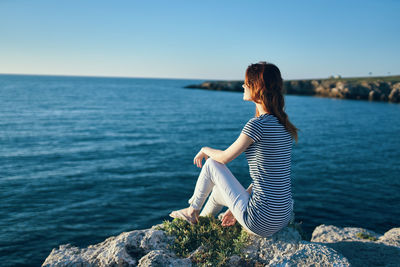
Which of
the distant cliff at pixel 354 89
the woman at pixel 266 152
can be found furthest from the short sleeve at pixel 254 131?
the distant cliff at pixel 354 89

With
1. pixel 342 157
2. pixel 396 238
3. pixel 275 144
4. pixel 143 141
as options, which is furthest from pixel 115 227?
pixel 342 157

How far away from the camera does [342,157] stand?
64.3ft

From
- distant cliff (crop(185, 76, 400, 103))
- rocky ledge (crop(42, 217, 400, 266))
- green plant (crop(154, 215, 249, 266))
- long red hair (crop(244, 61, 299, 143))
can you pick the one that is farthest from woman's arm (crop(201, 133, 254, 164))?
distant cliff (crop(185, 76, 400, 103))

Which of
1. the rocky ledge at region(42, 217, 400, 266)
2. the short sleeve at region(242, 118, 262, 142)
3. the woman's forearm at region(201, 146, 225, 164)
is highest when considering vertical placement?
the short sleeve at region(242, 118, 262, 142)

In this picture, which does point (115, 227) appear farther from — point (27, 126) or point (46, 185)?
point (27, 126)

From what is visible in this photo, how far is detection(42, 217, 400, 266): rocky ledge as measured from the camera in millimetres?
4289

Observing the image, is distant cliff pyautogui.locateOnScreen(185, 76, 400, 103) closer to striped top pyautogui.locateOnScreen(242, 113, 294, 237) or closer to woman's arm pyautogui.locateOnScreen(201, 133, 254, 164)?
striped top pyautogui.locateOnScreen(242, 113, 294, 237)

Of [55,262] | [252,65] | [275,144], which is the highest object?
[252,65]

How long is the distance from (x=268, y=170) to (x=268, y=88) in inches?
47.5

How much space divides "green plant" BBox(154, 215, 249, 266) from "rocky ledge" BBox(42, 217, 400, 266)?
10cm

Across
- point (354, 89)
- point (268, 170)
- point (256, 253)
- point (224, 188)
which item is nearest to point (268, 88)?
point (268, 170)

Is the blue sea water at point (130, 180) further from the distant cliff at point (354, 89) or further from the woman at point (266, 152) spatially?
the distant cliff at point (354, 89)

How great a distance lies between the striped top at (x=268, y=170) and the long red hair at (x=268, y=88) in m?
0.10

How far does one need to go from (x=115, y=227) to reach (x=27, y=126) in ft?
75.4
